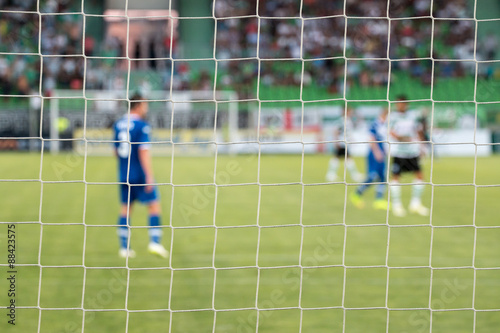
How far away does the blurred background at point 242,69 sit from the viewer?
2089cm

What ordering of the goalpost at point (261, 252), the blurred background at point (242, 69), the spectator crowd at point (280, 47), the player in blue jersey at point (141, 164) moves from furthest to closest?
the spectator crowd at point (280, 47) < the blurred background at point (242, 69) < the player in blue jersey at point (141, 164) < the goalpost at point (261, 252)

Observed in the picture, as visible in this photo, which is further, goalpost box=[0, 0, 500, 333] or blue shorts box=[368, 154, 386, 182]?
blue shorts box=[368, 154, 386, 182]

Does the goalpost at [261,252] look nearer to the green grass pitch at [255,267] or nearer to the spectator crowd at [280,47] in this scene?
the green grass pitch at [255,267]

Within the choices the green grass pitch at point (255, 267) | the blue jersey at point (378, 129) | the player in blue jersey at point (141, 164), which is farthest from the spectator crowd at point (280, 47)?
the player in blue jersey at point (141, 164)

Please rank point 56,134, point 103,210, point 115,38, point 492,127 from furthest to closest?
1. point 115,38
2. point 492,127
3. point 56,134
4. point 103,210

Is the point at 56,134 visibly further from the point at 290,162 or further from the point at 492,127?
the point at 492,127

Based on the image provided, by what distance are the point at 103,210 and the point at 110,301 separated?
15.8 ft

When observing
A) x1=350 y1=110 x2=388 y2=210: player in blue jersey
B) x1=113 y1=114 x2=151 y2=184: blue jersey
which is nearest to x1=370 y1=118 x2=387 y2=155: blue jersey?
x1=350 y1=110 x2=388 y2=210: player in blue jersey

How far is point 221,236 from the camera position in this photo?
26.1 feet

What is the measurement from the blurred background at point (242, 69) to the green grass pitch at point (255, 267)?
29.8ft

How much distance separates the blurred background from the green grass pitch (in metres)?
9.08

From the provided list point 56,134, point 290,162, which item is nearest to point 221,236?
point 290,162

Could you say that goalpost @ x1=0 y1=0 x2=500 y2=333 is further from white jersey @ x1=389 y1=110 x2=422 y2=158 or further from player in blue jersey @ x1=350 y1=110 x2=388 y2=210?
white jersey @ x1=389 y1=110 x2=422 y2=158

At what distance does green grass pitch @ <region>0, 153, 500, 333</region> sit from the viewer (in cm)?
470
